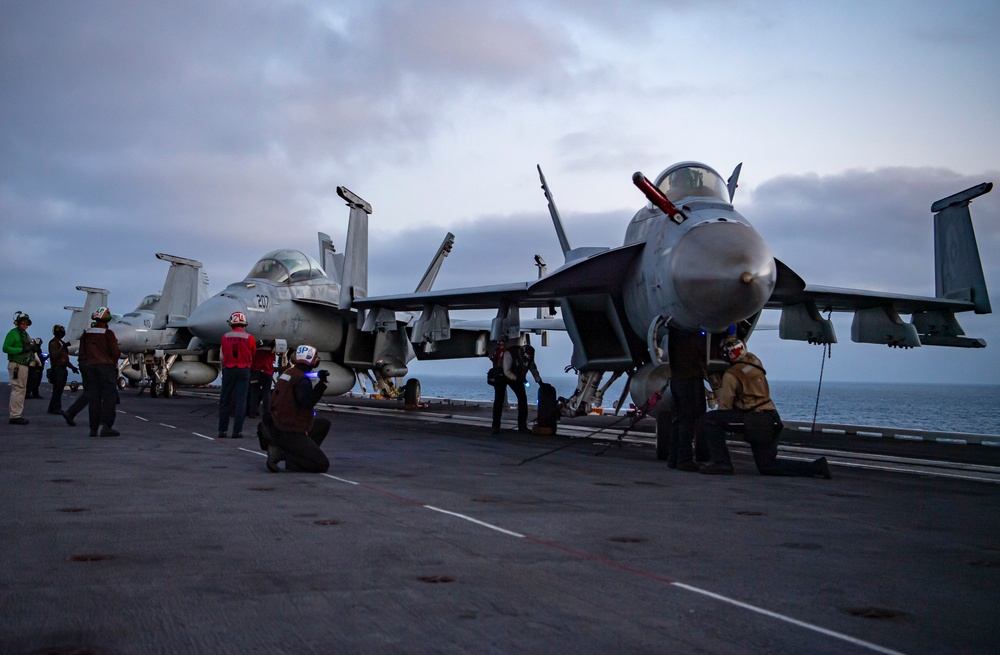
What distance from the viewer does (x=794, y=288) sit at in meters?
11.6

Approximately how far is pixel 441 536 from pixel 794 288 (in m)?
8.56

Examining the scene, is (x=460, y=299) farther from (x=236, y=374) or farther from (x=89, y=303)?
(x=89, y=303)

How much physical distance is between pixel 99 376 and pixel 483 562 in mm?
9193

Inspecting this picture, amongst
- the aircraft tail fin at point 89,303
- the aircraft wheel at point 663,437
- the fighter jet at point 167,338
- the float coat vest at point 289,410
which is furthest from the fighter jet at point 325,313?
the aircraft tail fin at point 89,303

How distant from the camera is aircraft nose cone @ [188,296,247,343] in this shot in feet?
64.1

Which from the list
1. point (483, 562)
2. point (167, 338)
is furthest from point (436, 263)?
point (483, 562)

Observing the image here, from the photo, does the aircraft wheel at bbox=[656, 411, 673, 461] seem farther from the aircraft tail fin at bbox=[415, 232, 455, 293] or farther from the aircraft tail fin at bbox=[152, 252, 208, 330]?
the aircraft tail fin at bbox=[152, 252, 208, 330]

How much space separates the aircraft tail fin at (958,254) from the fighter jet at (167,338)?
66.4ft

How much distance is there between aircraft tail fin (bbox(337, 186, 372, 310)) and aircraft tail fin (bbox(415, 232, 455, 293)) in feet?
9.40

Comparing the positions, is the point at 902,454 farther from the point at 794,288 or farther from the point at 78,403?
the point at 78,403

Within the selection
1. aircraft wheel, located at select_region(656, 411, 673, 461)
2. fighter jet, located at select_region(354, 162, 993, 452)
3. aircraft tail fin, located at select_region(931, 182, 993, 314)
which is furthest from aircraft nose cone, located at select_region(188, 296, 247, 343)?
aircraft tail fin, located at select_region(931, 182, 993, 314)

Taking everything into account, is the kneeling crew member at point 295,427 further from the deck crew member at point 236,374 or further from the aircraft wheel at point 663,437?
the aircraft wheel at point 663,437

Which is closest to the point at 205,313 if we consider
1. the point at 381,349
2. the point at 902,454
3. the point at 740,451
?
the point at 381,349

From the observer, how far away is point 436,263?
2430cm
